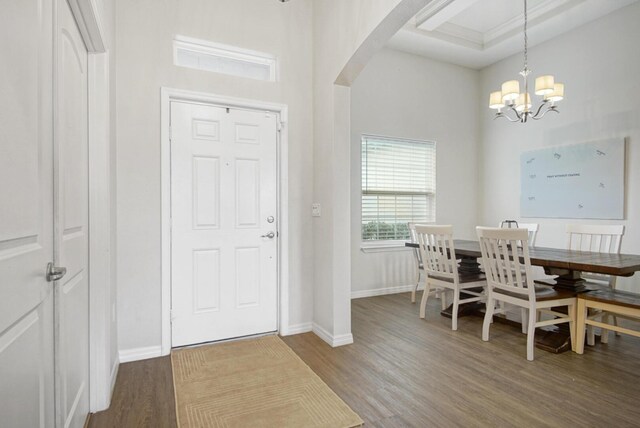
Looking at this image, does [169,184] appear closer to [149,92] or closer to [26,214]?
[149,92]

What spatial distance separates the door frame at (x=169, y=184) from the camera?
2.81m

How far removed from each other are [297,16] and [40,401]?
3.44 m

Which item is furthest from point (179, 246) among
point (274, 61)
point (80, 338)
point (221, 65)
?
point (274, 61)

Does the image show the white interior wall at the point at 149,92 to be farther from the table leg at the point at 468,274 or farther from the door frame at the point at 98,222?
the table leg at the point at 468,274

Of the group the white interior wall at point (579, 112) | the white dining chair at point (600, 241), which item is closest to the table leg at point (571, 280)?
the white dining chair at point (600, 241)

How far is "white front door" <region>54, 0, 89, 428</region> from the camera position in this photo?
1360 mm

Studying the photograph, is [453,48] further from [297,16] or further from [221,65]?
[221,65]

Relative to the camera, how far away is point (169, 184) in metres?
2.84

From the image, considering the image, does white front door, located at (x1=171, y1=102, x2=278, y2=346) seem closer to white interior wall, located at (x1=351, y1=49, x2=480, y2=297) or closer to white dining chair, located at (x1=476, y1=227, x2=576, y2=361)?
white interior wall, located at (x1=351, y1=49, x2=480, y2=297)

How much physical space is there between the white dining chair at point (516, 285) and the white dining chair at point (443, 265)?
1.22ft

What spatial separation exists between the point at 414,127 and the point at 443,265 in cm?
238

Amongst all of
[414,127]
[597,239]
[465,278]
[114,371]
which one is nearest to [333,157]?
[465,278]

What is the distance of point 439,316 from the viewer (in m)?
3.87

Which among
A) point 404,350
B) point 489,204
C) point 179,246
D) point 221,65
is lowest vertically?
point 404,350
